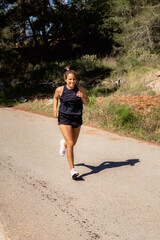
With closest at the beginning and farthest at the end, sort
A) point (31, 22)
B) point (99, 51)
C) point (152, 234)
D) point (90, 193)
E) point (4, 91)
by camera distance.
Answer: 1. point (152, 234)
2. point (90, 193)
3. point (4, 91)
4. point (31, 22)
5. point (99, 51)

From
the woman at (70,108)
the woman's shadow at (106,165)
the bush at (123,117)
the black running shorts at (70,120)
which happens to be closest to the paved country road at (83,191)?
the woman's shadow at (106,165)

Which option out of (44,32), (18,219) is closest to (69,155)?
(18,219)

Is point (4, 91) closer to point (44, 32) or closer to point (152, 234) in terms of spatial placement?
point (44, 32)

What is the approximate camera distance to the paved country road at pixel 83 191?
119 inches

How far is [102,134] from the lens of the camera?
7848mm

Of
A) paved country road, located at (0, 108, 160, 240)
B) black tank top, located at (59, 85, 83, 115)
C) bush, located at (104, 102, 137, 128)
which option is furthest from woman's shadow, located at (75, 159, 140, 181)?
bush, located at (104, 102, 137, 128)

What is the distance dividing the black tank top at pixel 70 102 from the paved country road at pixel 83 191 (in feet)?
3.85

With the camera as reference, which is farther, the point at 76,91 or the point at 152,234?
the point at 76,91

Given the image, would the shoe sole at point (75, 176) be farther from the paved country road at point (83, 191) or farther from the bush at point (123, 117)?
the bush at point (123, 117)

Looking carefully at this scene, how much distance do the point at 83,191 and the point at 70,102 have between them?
1463 millimetres

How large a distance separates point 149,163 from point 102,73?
16641 mm

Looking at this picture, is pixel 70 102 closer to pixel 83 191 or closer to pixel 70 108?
pixel 70 108

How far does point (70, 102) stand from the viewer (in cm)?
442

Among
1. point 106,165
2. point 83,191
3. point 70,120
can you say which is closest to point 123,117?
point 106,165
